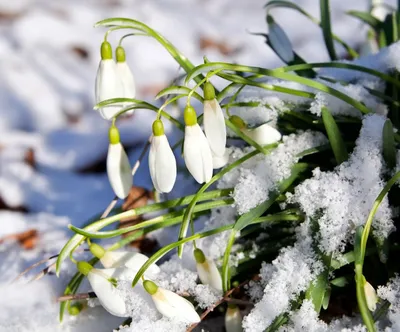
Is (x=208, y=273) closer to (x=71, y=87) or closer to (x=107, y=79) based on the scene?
(x=107, y=79)

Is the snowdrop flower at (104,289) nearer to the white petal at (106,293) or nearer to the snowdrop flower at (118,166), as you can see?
the white petal at (106,293)

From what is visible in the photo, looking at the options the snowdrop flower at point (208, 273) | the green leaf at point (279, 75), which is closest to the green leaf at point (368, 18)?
the green leaf at point (279, 75)

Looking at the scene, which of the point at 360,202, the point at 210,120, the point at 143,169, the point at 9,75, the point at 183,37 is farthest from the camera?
the point at 183,37

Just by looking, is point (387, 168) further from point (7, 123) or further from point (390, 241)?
point (7, 123)

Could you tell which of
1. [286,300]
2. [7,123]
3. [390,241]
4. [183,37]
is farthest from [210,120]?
[183,37]

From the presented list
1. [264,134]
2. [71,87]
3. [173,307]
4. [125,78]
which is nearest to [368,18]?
[264,134]

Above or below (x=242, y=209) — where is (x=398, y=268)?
below

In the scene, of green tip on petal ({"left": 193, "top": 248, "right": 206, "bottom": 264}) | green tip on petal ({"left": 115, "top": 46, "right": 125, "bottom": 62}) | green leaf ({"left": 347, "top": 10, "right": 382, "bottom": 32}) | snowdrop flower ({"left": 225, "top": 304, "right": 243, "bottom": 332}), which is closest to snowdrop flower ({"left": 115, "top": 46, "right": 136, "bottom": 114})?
green tip on petal ({"left": 115, "top": 46, "right": 125, "bottom": 62})
